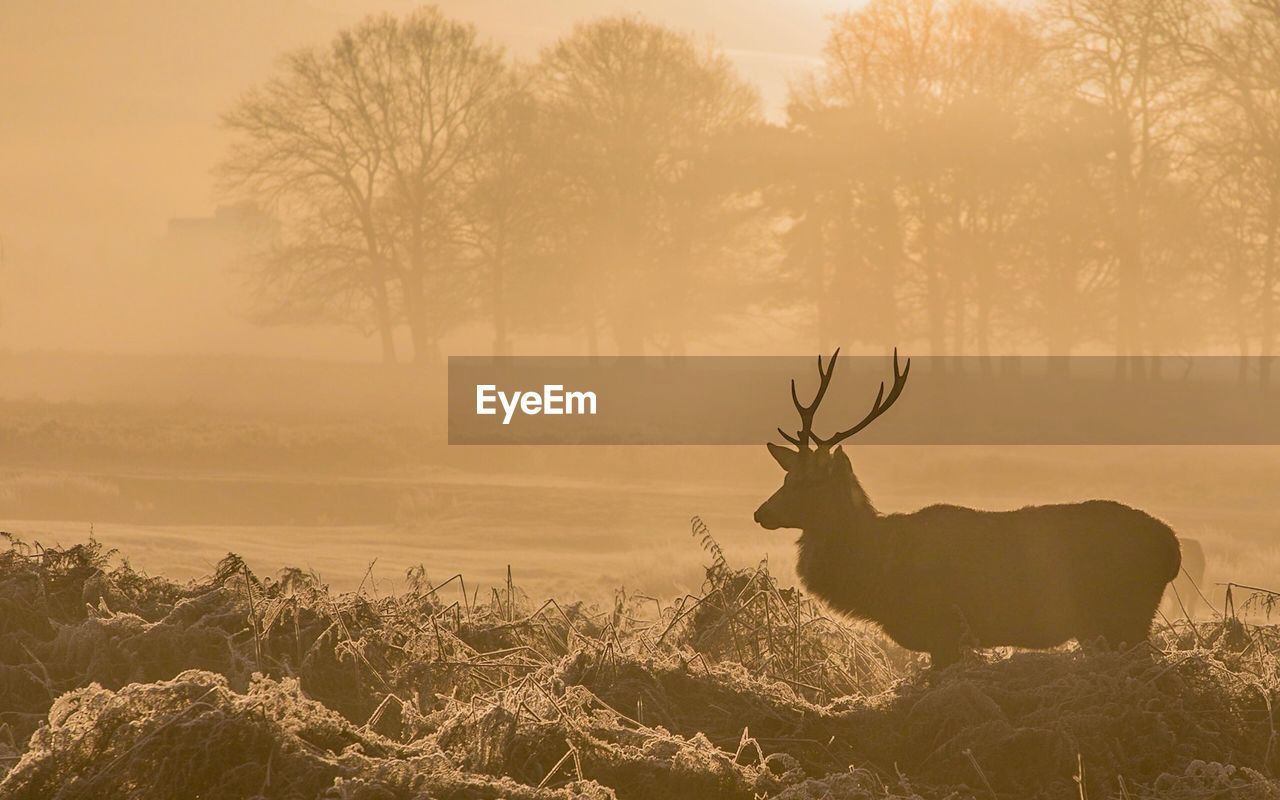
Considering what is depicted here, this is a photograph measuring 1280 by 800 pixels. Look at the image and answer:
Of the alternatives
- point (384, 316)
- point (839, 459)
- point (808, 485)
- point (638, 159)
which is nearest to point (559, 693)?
point (808, 485)

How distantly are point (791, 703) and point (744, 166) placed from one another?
3805cm

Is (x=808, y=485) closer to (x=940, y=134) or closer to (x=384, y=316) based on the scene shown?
(x=940, y=134)

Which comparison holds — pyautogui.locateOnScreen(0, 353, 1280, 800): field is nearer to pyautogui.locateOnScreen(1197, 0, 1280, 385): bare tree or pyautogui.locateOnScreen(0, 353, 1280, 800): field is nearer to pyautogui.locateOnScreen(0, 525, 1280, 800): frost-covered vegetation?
pyautogui.locateOnScreen(0, 525, 1280, 800): frost-covered vegetation

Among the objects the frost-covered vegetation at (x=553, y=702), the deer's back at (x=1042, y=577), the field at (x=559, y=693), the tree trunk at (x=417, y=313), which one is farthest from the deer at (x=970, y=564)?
the tree trunk at (x=417, y=313)

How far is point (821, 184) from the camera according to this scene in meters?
42.9

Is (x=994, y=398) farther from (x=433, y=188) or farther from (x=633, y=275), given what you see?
(x=433, y=188)

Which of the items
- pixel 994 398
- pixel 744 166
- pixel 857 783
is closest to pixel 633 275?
pixel 744 166

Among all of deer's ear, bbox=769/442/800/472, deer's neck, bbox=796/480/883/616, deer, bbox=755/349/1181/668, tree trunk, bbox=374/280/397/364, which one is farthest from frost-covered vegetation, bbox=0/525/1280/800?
tree trunk, bbox=374/280/397/364

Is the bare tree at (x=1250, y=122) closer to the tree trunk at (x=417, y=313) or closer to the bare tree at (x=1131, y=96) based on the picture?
the bare tree at (x=1131, y=96)

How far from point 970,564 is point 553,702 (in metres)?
3.80

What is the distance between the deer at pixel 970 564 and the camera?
28.2 ft

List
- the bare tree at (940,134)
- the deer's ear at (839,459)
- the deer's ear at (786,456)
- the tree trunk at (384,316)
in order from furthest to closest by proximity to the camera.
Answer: the tree trunk at (384,316) → the bare tree at (940,134) → the deer's ear at (786,456) → the deer's ear at (839,459)

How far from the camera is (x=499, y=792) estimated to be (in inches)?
214

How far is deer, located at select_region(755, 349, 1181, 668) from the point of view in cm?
860
